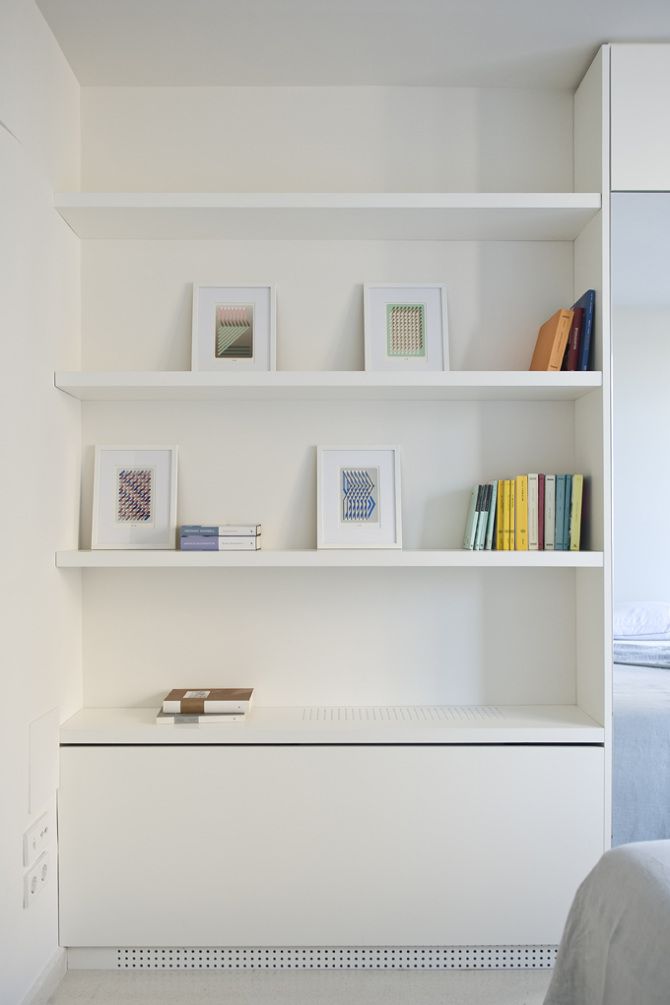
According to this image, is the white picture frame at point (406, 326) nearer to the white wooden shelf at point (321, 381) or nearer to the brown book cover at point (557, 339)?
the white wooden shelf at point (321, 381)

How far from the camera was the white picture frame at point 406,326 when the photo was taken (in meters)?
2.56

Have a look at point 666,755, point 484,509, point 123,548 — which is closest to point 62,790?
point 123,548

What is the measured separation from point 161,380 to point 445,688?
1.28 m

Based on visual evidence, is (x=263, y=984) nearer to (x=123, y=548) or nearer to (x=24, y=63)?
(x=123, y=548)

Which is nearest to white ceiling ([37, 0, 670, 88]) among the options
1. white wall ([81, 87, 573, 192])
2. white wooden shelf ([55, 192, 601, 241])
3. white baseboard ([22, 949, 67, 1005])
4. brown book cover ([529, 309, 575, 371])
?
white wall ([81, 87, 573, 192])

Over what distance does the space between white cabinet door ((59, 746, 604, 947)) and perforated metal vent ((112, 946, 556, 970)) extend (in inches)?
2.0

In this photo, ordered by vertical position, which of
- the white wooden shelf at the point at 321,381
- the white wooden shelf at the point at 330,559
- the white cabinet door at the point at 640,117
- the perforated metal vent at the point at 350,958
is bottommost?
the perforated metal vent at the point at 350,958

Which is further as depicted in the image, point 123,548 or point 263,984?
point 123,548

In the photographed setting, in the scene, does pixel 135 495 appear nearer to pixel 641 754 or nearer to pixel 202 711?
pixel 202 711

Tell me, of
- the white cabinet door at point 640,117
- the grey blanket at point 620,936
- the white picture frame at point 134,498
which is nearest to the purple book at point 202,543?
the white picture frame at point 134,498

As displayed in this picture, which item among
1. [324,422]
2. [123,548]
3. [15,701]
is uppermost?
[324,422]

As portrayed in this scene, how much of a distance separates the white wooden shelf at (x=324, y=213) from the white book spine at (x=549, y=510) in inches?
30.2

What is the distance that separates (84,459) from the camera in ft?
8.55

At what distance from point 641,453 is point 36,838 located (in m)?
1.94
